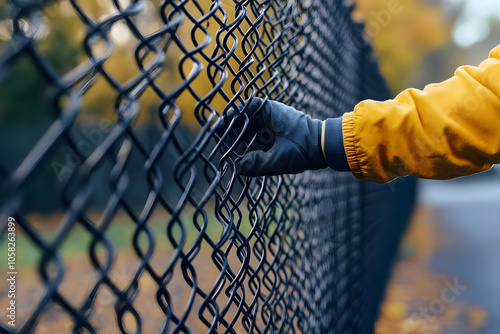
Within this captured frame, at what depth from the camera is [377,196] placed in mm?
5141

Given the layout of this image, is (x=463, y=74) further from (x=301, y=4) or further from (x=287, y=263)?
(x=287, y=263)

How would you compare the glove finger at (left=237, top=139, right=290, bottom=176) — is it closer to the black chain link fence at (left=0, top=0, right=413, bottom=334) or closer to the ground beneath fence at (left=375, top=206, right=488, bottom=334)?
the black chain link fence at (left=0, top=0, right=413, bottom=334)

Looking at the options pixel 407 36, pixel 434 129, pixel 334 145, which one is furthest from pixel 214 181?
pixel 407 36

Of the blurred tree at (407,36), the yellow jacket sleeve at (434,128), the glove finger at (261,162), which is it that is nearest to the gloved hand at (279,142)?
the glove finger at (261,162)

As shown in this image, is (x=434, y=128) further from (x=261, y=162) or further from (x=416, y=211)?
(x=416, y=211)

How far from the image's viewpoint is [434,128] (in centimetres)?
149

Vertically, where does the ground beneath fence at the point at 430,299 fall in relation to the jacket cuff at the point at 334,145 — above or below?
below

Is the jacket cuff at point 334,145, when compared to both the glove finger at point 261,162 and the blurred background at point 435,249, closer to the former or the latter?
the glove finger at point 261,162

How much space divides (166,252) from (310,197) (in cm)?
919

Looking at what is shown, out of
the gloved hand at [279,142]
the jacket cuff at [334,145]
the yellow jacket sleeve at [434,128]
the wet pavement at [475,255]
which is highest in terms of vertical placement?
the gloved hand at [279,142]

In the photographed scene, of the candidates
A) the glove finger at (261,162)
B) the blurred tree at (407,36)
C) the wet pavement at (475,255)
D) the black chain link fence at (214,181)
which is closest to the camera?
the black chain link fence at (214,181)

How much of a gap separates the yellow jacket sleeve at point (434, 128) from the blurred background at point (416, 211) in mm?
1076

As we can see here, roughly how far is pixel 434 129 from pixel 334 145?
31 cm

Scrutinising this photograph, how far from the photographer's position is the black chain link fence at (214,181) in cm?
67
